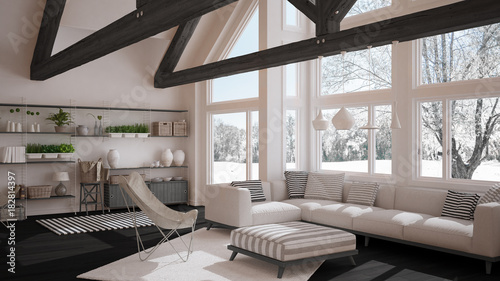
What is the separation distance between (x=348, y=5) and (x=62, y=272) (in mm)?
4225

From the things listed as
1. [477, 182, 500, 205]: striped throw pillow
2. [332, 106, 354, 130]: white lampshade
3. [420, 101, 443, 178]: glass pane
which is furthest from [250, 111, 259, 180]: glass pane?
[477, 182, 500, 205]: striped throw pillow

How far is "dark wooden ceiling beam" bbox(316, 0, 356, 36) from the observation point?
5.29 metres

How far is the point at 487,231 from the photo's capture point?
5.07 m

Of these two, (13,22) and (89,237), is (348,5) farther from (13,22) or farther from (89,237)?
(13,22)

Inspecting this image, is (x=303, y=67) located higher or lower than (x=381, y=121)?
higher

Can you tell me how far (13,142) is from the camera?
8.77 meters

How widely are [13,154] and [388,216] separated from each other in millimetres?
6439

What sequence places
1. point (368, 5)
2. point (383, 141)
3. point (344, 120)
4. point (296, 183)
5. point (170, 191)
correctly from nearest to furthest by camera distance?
point (344, 120)
point (383, 141)
point (368, 5)
point (296, 183)
point (170, 191)

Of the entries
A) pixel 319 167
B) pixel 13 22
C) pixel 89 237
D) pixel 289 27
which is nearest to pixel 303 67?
pixel 289 27

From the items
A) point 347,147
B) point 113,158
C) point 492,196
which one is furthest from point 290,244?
point 113,158

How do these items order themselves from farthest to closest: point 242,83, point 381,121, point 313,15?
point 242,83
point 381,121
point 313,15

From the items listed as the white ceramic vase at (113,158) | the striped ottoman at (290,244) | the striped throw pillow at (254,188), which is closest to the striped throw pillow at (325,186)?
the striped throw pillow at (254,188)

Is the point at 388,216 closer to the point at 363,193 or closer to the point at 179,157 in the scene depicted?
the point at 363,193

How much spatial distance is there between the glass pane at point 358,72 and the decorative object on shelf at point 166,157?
3.52 metres
